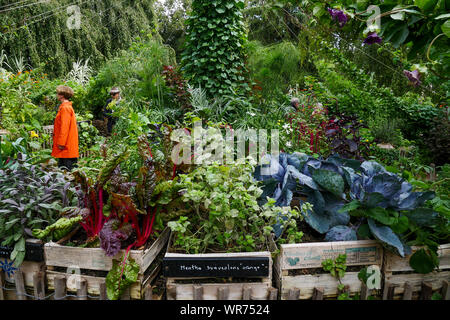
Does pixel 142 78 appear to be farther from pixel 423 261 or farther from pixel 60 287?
pixel 423 261

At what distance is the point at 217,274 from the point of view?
4.89 feet

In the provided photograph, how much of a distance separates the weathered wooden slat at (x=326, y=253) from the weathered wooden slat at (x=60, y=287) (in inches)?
43.4

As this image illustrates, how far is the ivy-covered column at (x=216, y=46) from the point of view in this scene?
3873mm

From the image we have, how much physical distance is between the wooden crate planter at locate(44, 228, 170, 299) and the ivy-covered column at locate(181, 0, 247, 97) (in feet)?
8.85

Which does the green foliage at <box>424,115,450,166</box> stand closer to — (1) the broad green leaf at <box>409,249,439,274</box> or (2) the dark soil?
(1) the broad green leaf at <box>409,249,439,274</box>

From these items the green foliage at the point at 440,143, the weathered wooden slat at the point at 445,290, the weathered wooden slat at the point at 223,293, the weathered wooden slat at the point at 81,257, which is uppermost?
the weathered wooden slat at the point at 81,257

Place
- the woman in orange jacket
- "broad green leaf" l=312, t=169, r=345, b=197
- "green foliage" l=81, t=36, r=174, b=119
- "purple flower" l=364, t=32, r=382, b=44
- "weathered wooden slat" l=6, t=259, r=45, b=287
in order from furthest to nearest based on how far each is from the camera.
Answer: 1. "green foliage" l=81, t=36, r=174, b=119
2. the woman in orange jacket
3. "broad green leaf" l=312, t=169, r=345, b=197
4. "weathered wooden slat" l=6, t=259, r=45, b=287
5. "purple flower" l=364, t=32, r=382, b=44

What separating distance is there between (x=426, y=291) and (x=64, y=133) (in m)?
3.54

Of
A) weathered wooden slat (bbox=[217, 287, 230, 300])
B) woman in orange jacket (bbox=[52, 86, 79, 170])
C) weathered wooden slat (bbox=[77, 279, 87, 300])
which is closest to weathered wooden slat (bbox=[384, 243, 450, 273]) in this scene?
weathered wooden slat (bbox=[217, 287, 230, 300])

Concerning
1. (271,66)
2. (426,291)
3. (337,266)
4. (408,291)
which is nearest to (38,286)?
(337,266)

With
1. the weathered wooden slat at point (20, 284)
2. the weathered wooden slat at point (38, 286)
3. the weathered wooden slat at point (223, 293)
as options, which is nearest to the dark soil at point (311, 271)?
the weathered wooden slat at point (223, 293)

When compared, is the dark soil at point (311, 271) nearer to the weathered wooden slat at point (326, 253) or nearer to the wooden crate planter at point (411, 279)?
the weathered wooden slat at point (326, 253)

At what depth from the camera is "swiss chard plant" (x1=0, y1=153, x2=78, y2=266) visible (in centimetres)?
166
